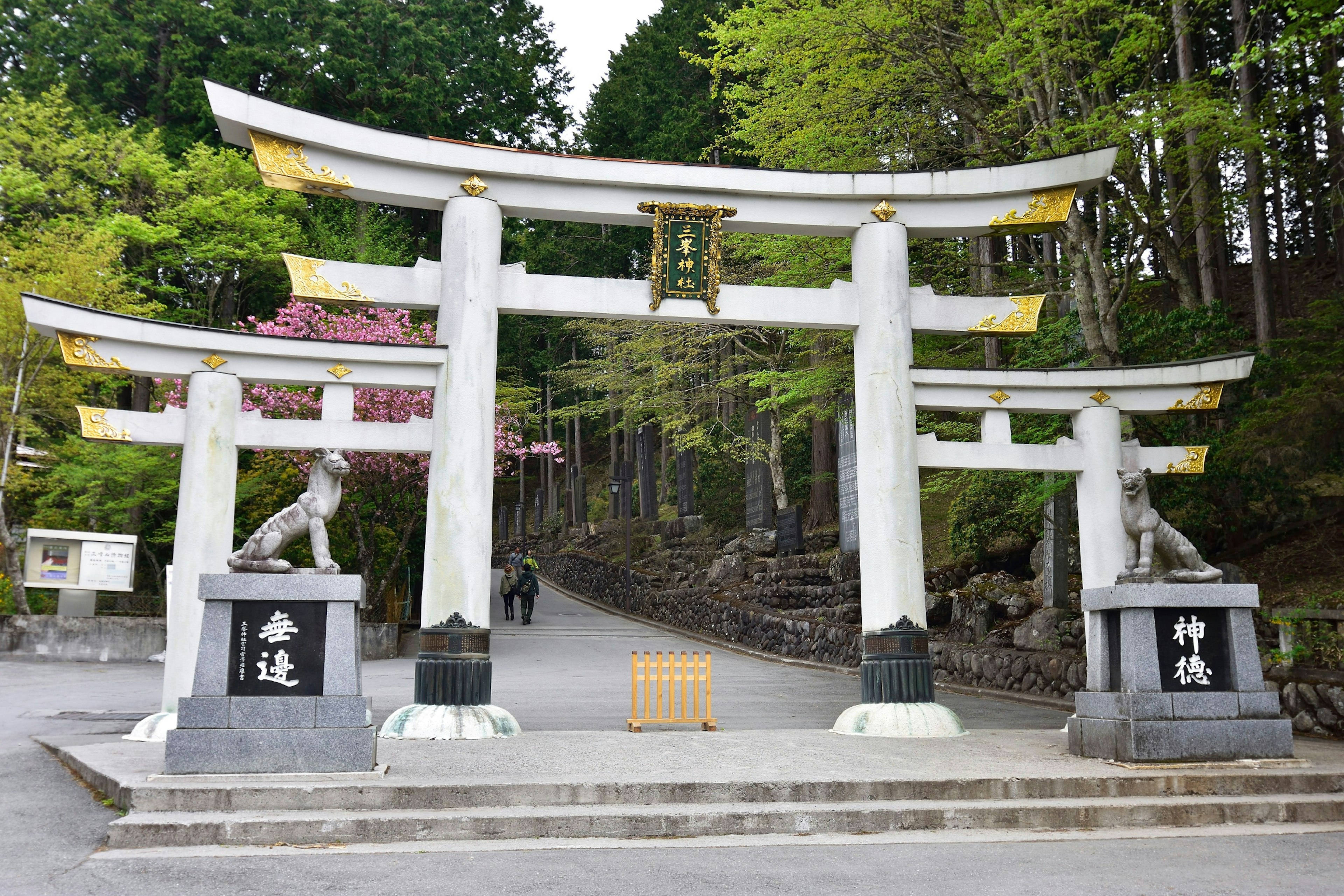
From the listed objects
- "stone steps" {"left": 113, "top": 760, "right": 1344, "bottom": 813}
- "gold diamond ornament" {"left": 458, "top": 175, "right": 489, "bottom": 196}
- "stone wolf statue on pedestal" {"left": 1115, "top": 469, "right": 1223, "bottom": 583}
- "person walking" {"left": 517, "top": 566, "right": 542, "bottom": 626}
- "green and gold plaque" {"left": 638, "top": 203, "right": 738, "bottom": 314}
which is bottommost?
"stone steps" {"left": 113, "top": 760, "right": 1344, "bottom": 813}

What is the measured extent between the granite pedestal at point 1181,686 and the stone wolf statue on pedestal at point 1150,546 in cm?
23

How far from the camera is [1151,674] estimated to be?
7.54 m

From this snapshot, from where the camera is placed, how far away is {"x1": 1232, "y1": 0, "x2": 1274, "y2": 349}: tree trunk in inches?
691

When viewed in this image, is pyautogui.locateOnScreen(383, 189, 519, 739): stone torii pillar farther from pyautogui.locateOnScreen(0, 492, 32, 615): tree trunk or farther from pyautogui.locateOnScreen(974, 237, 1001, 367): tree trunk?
pyautogui.locateOnScreen(0, 492, 32, 615): tree trunk

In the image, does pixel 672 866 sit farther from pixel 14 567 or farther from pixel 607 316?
pixel 14 567

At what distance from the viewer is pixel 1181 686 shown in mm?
7586

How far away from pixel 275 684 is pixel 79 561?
1461 cm

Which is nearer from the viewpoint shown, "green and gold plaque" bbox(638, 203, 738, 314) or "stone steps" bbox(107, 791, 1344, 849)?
"stone steps" bbox(107, 791, 1344, 849)

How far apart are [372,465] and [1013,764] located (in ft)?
49.2

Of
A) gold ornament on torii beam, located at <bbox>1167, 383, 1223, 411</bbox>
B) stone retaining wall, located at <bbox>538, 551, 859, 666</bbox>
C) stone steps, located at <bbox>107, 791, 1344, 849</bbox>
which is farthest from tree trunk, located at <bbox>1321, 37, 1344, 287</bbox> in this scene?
stone retaining wall, located at <bbox>538, 551, 859, 666</bbox>

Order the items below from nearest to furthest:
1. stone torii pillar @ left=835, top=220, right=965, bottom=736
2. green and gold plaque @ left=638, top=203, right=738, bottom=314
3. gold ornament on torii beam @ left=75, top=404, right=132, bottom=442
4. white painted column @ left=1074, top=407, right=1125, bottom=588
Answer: gold ornament on torii beam @ left=75, top=404, right=132, bottom=442
stone torii pillar @ left=835, top=220, right=965, bottom=736
green and gold plaque @ left=638, top=203, right=738, bottom=314
white painted column @ left=1074, top=407, right=1125, bottom=588

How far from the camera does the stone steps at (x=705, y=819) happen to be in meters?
5.59

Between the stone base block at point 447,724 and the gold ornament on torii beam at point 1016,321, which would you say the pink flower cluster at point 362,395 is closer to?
the stone base block at point 447,724

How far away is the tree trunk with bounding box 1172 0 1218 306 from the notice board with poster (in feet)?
63.3
